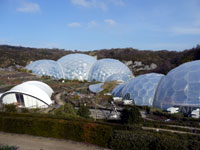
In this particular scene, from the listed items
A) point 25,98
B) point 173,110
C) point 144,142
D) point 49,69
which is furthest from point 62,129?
point 49,69

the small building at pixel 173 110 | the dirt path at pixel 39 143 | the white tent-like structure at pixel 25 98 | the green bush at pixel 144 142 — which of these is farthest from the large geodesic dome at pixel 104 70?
the green bush at pixel 144 142

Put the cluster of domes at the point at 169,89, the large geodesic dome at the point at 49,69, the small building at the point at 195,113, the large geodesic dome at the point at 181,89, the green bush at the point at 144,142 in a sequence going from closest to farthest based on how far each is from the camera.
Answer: the green bush at the point at 144,142, the small building at the point at 195,113, the large geodesic dome at the point at 181,89, the cluster of domes at the point at 169,89, the large geodesic dome at the point at 49,69

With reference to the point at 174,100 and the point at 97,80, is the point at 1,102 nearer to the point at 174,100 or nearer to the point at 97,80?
the point at 174,100

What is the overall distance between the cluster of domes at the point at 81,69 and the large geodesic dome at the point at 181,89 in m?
26.8

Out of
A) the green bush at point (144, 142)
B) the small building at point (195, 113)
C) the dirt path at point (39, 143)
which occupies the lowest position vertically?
the dirt path at point (39, 143)

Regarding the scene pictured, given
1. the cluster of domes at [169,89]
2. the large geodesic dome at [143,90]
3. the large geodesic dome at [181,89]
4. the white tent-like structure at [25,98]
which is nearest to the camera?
the large geodesic dome at [181,89]

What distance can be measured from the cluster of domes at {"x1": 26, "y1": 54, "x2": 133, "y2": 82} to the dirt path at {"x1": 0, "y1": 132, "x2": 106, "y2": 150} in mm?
36803

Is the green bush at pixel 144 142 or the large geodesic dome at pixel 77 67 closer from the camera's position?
the green bush at pixel 144 142

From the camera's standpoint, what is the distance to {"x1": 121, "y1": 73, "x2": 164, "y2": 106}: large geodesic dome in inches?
939

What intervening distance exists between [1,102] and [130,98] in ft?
59.5

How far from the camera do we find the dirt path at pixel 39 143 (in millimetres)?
11641

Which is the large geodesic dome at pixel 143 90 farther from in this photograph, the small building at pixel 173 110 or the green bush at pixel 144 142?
the green bush at pixel 144 142

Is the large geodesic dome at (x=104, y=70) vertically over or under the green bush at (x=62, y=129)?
over

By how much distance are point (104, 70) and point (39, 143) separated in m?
38.8
